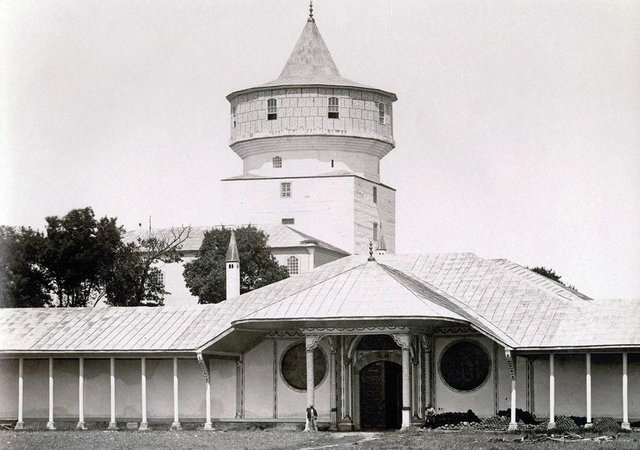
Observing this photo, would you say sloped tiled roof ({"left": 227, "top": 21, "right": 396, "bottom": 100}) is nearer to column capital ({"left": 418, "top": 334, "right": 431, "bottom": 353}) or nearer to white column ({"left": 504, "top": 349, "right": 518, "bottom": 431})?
column capital ({"left": 418, "top": 334, "right": 431, "bottom": 353})

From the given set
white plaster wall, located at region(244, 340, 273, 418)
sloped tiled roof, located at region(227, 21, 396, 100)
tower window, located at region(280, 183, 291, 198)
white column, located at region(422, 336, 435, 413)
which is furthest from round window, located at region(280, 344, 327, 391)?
tower window, located at region(280, 183, 291, 198)

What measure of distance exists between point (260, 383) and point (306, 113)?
47.3m

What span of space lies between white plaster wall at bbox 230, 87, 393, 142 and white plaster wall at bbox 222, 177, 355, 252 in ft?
10.9

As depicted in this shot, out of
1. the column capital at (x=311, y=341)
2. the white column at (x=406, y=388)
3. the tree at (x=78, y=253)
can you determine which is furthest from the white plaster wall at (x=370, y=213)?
the white column at (x=406, y=388)

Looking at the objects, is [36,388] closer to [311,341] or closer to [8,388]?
[8,388]

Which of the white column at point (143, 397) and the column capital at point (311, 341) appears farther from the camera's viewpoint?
the white column at point (143, 397)

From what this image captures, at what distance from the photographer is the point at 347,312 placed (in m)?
42.7

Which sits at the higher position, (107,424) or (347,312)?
(347,312)

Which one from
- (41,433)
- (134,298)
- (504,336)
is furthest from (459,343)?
(134,298)

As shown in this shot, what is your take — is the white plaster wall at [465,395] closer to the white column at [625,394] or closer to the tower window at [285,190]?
the white column at [625,394]

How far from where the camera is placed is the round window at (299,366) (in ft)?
154

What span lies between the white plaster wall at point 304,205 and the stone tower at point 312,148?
0.20ft

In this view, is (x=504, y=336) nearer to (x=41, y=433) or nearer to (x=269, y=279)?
(x=41, y=433)

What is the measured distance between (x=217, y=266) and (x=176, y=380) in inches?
1415
